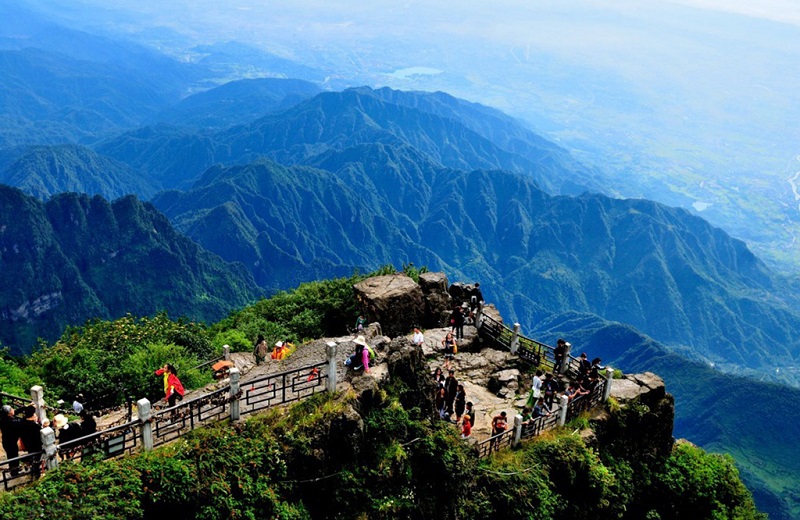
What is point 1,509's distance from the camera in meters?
13.4

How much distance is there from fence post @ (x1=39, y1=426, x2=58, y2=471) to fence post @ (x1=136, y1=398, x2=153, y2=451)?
1999 mm

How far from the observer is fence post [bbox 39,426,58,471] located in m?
14.8

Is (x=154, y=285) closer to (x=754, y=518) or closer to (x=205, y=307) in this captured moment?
(x=205, y=307)

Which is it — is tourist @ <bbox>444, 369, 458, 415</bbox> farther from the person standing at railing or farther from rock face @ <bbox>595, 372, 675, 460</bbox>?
the person standing at railing

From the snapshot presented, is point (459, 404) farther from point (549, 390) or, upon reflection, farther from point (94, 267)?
point (94, 267)

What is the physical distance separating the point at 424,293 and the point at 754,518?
1980 centimetres

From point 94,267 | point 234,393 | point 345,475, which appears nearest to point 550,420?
point 345,475

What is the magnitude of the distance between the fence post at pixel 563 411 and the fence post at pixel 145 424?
1511cm

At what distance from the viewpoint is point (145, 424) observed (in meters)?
16.1

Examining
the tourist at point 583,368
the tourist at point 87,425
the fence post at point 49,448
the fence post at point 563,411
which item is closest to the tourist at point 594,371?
the tourist at point 583,368

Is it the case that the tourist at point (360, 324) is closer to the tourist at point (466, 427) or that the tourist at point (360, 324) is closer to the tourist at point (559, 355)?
the tourist at point (466, 427)

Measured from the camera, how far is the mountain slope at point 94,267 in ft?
444

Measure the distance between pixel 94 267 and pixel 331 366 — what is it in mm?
149526

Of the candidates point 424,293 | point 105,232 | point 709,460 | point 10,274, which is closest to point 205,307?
point 105,232
